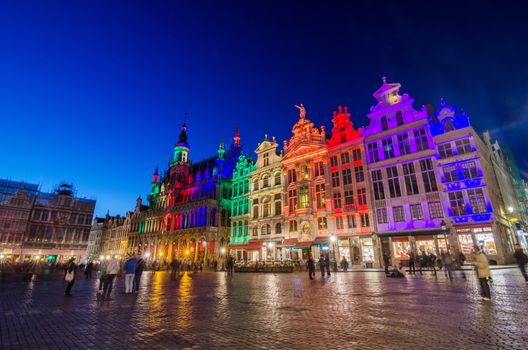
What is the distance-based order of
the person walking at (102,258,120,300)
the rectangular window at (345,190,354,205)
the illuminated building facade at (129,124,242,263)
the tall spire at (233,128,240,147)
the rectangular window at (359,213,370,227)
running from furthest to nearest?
1. the tall spire at (233,128,240,147)
2. the illuminated building facade at (129,124,242,263)
3. the rectangular window at (345,190,354,205)
4. the rectangular window at (359,213,370,227)
5. the person walking at (102,258,120,300)

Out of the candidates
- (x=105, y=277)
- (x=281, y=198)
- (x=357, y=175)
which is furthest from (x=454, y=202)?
(x=105, y=277)

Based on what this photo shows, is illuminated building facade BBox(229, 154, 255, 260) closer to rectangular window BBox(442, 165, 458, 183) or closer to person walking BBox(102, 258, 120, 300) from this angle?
rectangular window BBox(442, 165, 458, 183)

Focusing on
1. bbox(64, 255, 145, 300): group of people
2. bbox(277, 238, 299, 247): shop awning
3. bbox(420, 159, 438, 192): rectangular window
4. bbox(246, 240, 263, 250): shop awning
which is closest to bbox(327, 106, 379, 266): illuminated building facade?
bbox(277, 238, 299, 247): shop awning

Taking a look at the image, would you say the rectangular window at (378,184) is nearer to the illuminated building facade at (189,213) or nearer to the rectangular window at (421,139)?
the rectangular window at (421,139)

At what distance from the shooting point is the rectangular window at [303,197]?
40.1m

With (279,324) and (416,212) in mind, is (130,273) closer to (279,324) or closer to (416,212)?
(279,324)

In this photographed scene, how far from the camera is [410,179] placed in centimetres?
3362

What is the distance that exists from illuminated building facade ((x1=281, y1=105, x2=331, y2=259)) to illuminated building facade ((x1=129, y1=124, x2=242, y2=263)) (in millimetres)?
17595

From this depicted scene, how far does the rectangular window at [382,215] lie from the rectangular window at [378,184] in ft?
5.19

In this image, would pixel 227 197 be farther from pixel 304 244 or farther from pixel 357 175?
pixel 357 175

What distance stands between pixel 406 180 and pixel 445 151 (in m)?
5.33

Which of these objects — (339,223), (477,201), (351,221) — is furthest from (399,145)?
(339,223)

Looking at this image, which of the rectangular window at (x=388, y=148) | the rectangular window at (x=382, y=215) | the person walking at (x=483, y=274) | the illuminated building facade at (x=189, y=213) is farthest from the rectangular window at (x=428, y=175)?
the illuminated building facade at (x=189, y=213)

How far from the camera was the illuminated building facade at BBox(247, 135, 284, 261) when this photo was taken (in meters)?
42.2
